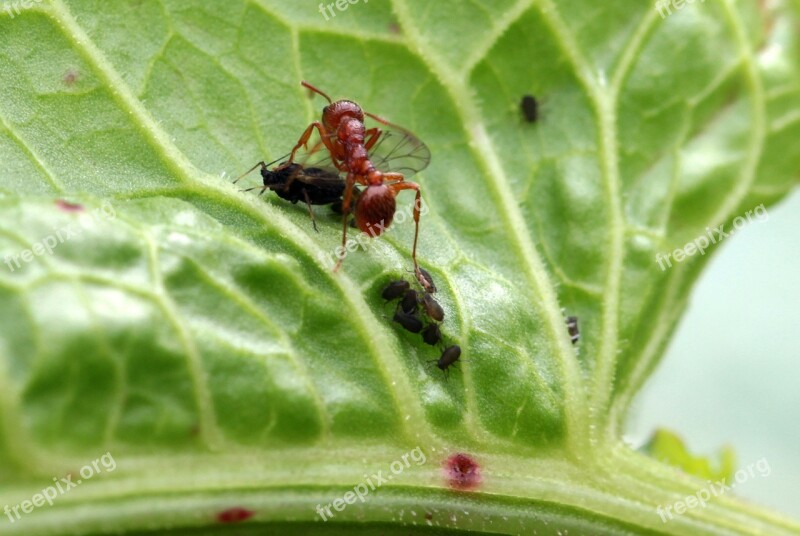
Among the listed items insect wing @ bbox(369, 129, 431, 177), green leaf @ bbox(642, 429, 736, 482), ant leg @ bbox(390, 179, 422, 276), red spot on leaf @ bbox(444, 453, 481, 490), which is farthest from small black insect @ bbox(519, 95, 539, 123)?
green leaf @ bbox(642, 429, 736, 482)

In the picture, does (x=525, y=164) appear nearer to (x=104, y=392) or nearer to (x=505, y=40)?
(x=505, y=40)

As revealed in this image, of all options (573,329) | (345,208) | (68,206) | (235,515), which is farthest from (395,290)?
(68,206)

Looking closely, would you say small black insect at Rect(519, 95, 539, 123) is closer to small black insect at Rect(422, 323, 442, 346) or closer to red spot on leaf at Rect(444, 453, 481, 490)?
small black insect at Rect(422, 323, 442, 346)

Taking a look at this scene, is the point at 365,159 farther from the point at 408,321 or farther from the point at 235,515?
the point at 235,515

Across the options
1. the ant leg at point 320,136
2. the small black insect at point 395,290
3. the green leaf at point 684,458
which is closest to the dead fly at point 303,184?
the ant leg at point 320,136

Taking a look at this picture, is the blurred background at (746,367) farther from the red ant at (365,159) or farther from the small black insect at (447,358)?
the red ant at (365,159)

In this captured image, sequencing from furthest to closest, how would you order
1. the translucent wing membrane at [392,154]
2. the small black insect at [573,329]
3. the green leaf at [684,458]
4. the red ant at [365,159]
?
the green leaf at [684,458]
the translucent wing membrane at [392,154]
the small black insect at [573,329]
the red ant at [365,159]
